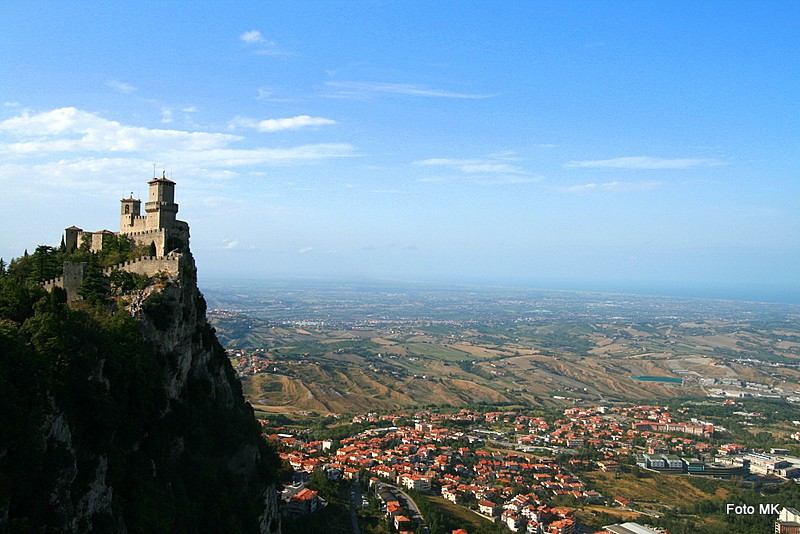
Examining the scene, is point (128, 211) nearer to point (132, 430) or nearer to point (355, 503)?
point (132, 430)

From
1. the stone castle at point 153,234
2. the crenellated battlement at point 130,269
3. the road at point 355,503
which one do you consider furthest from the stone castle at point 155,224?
the road at point 355,503

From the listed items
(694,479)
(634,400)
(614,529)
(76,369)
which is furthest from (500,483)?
(634,400)

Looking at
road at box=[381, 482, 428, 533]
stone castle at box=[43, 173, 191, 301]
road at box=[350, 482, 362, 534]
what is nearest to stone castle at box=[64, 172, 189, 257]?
stone castle at box=[43, 173, 191, 301]

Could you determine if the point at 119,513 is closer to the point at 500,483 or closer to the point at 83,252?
the point at 83,252

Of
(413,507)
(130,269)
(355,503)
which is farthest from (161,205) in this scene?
(413,507)

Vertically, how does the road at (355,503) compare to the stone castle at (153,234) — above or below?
below

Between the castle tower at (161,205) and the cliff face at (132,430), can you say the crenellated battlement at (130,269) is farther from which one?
the castle tower at (161,205)
